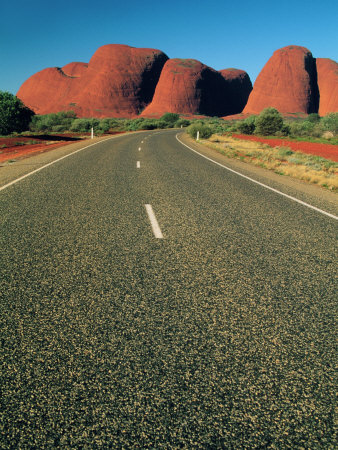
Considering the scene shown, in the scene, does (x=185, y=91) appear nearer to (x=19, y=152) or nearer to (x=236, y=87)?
(x=236, y=87)

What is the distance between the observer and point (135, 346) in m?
2.35

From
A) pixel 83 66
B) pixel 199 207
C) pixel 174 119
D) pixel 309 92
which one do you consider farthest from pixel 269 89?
pixel 199 207

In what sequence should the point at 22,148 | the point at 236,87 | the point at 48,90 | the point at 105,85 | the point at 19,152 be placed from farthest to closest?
the point at 236,87 < the point at 48,90 < the point at 105,85 < the point at 22,148 < the point at 19,152

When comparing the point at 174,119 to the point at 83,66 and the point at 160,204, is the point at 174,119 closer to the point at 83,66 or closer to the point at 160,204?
the point at 83,66

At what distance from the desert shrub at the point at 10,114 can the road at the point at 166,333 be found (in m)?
36.6

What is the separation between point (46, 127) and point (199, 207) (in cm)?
5893

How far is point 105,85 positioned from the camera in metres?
114

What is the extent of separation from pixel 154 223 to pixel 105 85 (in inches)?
4764

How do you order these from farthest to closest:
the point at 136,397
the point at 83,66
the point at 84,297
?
the point at 83,66
the point at 84,297
the point at 136,397

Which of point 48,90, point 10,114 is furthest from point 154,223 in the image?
point 48,90

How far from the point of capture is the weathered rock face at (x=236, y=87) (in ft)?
454

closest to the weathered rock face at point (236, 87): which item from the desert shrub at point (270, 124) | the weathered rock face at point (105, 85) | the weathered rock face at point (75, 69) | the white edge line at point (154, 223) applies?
the weathered rock face at point (105, 85)

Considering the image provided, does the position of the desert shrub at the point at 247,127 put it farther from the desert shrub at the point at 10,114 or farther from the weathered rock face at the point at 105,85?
the weathered rock face at the point at 105,85

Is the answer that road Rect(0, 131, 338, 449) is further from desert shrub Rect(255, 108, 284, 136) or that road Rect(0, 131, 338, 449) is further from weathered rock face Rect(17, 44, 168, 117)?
weathered rock face Rect(17, 44, 168, 117)
